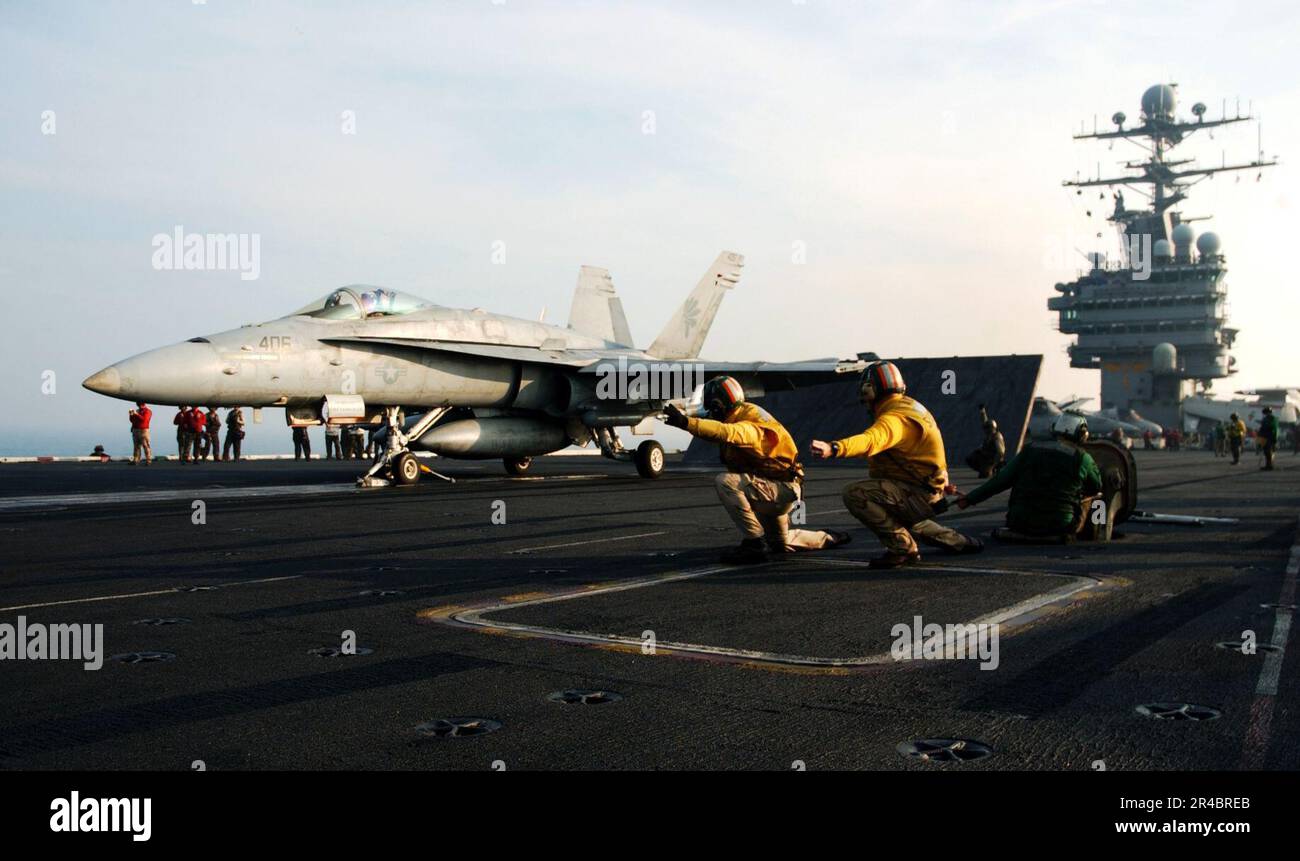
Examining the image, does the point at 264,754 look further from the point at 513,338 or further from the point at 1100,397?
the point at 1100,397

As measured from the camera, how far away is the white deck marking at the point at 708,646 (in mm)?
5539

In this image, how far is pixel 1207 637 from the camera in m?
6.02

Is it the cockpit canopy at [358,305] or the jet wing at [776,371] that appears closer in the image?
the cockpit canopy at [358,305]

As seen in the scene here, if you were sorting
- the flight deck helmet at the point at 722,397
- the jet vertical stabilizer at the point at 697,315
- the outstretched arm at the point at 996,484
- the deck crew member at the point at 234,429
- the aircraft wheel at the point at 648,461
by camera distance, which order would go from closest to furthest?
the outstretched arm at the point at 996,484 < the flight deck helmet at the point at 722,397 < the aircraft wheel at the point at 648,461 < the jet vertical stabilizer at the point at 697,315 < the deck crew member at the point at 234,429

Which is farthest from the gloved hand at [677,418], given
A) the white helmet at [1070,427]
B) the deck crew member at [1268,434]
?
the deck crew member at [1268,434]

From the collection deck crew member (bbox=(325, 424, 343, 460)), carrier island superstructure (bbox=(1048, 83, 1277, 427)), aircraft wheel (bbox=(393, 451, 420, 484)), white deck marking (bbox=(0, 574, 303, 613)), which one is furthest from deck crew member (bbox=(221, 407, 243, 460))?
carrier island superstructure (bbox=(1048, 83, 1277, 427))

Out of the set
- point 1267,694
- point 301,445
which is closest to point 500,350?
point 1267,694

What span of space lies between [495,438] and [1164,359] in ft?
252

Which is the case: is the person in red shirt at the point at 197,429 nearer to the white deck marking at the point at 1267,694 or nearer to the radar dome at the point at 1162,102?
the white deck marking at the point at 1267,694

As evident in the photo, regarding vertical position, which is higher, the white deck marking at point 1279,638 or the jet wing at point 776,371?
the jet wing at point 776,371

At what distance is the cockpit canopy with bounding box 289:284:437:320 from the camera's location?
765 inches

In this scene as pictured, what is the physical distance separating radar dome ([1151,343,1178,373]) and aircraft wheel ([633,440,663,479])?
7285 cm

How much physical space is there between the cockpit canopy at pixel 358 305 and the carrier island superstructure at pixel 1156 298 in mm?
78274

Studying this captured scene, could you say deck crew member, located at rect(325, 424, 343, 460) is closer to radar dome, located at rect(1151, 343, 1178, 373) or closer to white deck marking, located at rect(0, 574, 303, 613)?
white deck marking, located at rect(0, 574, 303, 613)
